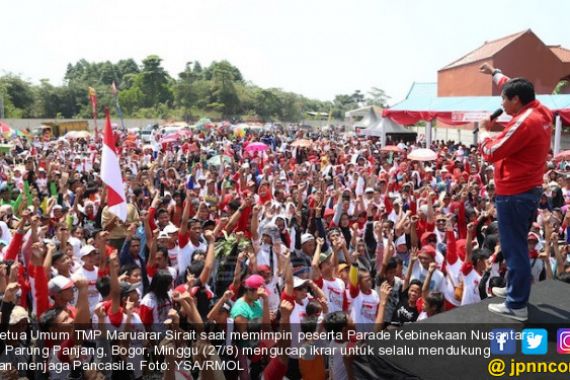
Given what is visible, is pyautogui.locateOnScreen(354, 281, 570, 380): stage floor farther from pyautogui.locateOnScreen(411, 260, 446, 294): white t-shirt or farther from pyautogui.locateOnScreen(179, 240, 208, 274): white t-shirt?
pyautogui.locateOnScreen(179, 240, 208, 274): white t-shirt

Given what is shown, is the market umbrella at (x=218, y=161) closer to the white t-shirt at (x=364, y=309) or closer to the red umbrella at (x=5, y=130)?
the white t-shirt at (x=364, y=309)

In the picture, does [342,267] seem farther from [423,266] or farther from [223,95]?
[223,95]

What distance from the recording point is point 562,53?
43.2 meters

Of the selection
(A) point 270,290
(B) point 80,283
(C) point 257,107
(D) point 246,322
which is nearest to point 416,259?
(A) point 270,290

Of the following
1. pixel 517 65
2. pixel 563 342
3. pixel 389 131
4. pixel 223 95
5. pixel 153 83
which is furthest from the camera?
pixel 153 83

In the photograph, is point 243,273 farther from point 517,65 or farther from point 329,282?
point 517,65

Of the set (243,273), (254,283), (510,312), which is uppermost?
(510,312)

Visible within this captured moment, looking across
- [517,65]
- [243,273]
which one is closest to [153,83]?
[517,65]

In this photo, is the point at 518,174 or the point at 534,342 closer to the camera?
the point at 534,342

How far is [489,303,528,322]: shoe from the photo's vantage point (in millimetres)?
3160

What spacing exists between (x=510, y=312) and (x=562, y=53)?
46.4m

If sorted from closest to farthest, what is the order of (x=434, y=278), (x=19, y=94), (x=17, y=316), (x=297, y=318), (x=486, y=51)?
1. (x=17, y=316)
2. (x=297, y=318)
3. (x=434, y=278)
4. (x=486, y=51)
5. (x=19, y=94)

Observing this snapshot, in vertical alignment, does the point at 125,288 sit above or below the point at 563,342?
below

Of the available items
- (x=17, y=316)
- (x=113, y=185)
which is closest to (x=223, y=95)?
(x=113, y=185)
